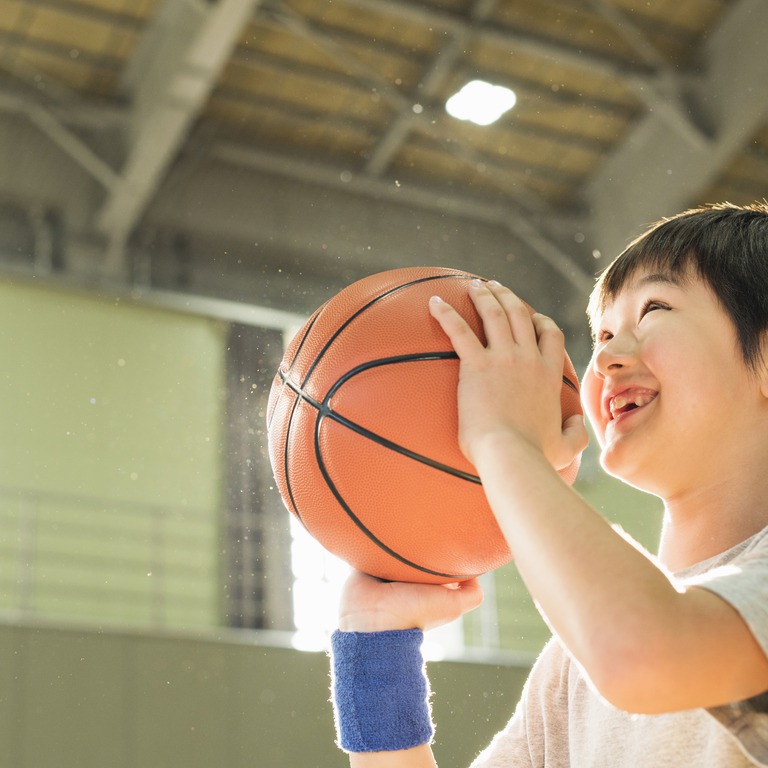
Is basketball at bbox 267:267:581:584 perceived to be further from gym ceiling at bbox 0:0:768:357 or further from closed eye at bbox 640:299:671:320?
gym ceiling at bbox 0:0:768:357

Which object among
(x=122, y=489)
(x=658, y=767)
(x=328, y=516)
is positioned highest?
(x=122, y=489)

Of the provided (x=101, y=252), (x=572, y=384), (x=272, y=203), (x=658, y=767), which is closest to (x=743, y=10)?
(x=272, y=203)

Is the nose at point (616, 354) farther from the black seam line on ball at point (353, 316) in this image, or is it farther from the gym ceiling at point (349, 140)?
the gym ceiling at point (349, 140)

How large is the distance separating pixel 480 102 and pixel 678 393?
2172 millimetres

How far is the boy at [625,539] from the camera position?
0.52 metres

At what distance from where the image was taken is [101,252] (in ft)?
9.43

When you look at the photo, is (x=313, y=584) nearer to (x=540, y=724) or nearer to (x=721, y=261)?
(x=540, y=724)

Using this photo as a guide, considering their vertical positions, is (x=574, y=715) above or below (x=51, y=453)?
below

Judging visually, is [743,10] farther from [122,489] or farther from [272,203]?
[122,489]

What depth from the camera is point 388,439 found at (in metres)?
0.72

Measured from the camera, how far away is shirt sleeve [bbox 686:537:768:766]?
0.53 meters

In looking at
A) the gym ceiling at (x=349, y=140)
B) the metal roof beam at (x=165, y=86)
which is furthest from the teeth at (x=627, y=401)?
the metal roof beam at (x=165, y=86)

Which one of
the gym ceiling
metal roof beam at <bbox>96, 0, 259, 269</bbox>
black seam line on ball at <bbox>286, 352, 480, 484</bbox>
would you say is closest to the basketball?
black seam line on ball at <bbox>286, 352, 480, 484</bbox>

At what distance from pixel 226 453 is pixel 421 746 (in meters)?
2.25
